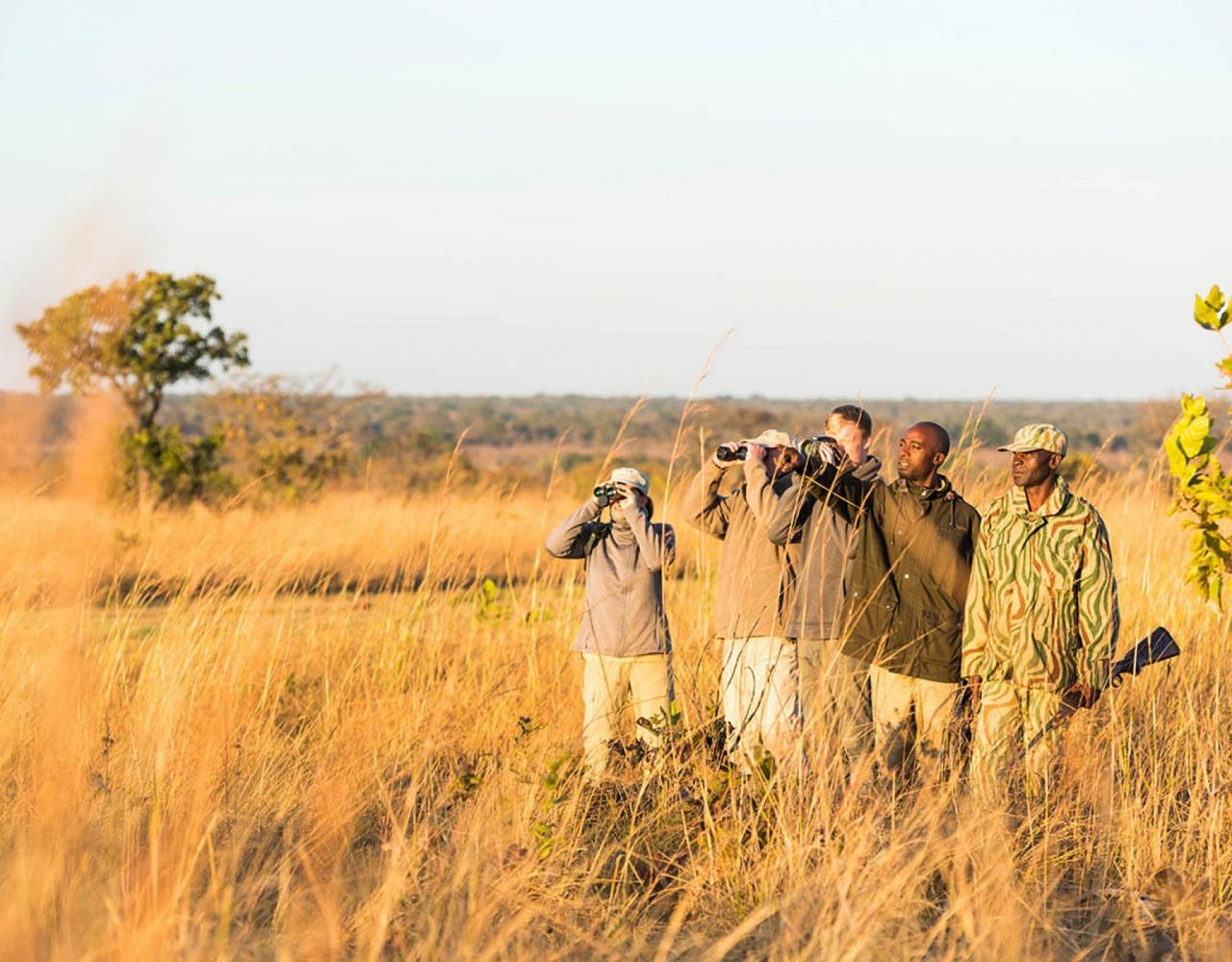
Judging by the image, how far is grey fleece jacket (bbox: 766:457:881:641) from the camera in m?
5.35

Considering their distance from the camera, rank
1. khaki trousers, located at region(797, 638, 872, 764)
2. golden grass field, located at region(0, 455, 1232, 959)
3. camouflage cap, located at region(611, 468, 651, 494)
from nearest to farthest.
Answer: golden grass field, located at region(0, 455, 1232, 959) → khaki trousers, located at region(797, 638, 872, 764) → camouflage cap, located at region(611, 468, 651, 494)

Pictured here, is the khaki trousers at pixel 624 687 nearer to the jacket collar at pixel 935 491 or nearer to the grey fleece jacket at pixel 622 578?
the grey fleece jacket at pixel 622 578

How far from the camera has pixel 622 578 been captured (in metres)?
5.79

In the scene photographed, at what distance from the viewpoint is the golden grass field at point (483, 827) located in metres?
3.55

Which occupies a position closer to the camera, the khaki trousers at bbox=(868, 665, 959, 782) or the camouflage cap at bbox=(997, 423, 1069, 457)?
the camouflage cap at bbox=(997, 423, 1069, 457)

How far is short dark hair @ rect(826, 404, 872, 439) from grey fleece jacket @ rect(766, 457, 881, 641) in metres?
0.38

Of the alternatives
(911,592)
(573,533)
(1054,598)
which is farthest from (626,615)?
(1054,598)

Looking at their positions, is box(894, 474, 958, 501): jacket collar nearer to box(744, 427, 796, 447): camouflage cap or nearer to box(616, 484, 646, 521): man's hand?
box(744, 427, 796, 447): camouflage cap

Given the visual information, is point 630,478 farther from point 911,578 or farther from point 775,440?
point 911,578

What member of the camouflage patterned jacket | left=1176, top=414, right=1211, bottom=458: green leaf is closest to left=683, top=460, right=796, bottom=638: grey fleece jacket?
the camouflage patterned jacket

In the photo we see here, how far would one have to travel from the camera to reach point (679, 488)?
7.82 metres

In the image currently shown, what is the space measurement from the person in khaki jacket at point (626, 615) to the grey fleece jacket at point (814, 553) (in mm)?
528

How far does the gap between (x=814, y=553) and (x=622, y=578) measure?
2.56ft

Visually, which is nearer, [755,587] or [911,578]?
[911,578]
